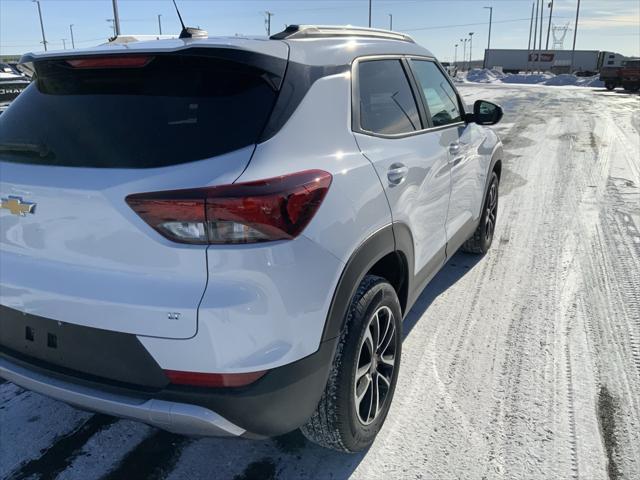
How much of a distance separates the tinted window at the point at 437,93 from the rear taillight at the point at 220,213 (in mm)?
1828

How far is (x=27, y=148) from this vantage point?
2.10m

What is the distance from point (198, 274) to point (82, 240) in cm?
46

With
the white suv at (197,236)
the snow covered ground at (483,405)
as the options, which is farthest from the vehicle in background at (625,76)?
the white suv at (197,236)

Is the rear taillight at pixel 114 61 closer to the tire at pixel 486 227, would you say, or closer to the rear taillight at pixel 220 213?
the rear taillight at pixel 220 213

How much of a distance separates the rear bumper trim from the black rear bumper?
17 mm

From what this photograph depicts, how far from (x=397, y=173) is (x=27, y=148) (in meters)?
1.56

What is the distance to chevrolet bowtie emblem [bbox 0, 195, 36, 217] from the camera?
196 centimetres

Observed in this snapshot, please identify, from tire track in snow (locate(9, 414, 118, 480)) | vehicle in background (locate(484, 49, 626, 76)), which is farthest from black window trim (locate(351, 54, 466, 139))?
vehicle in background (locate(484, 49, 626, 76))

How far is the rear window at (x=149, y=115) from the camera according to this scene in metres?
1.87

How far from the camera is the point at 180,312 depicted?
69.7 inches

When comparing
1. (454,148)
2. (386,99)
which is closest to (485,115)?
(454,148)

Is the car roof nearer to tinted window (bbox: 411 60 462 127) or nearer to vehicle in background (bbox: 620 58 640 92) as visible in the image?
tinted window (bbox: 411 60 462 127)

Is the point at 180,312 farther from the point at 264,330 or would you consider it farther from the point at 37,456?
the point at 37,456

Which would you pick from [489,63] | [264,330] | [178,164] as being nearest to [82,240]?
[178,164]
